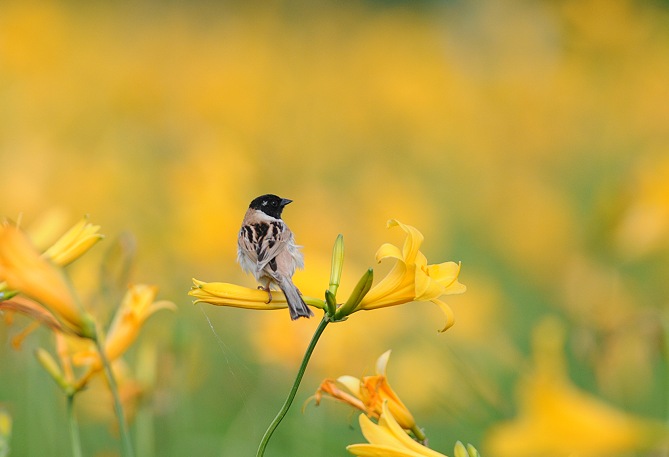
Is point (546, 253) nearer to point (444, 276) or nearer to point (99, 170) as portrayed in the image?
point (99, 170)

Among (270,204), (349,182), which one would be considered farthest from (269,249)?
(349,182)

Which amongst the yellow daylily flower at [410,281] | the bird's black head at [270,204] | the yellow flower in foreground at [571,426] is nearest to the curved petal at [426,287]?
the yellow daylily flower at [410,281]

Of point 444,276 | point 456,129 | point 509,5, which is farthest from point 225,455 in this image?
point 509,5

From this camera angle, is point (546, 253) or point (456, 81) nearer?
point (546, 253)

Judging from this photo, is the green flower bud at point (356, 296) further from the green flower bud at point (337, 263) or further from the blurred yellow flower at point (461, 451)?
the blurred yellow flower at point (461, 451)

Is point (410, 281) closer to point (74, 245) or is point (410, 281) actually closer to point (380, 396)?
point (380, 396)

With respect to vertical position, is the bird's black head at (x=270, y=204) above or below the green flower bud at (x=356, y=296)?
above
